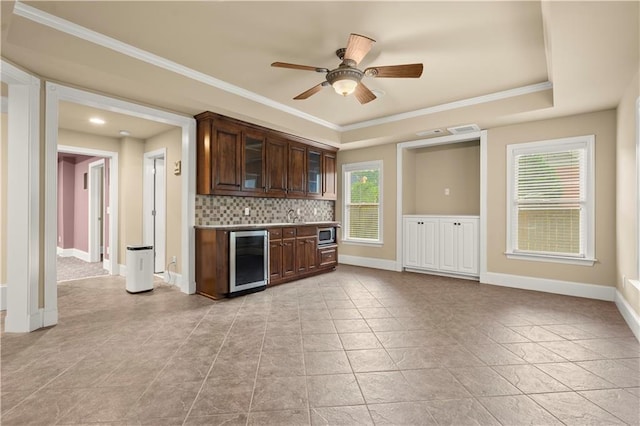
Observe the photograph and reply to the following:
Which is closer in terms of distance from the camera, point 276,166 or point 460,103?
point 460,103

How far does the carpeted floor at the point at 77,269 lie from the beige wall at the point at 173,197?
1.98 metres

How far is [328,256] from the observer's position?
5828 mm

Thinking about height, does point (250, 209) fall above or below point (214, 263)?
above

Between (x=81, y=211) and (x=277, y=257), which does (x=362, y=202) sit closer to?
(x=277, y=257)

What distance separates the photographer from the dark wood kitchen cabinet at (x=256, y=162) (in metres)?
4.26

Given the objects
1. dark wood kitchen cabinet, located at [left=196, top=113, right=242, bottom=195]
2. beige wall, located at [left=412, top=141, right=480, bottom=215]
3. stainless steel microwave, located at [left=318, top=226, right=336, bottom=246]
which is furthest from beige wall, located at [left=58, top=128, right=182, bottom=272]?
beige wall, located at [left=412, top=141, right=480, bottom=215]

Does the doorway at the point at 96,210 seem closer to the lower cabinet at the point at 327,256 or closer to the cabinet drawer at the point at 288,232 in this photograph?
the cabinet drawer at the point at 288,232

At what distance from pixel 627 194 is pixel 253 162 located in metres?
4.66

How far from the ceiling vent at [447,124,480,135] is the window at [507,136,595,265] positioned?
625 mm

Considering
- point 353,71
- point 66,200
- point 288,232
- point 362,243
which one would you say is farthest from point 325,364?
point 66,200

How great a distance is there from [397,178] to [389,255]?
154 cm

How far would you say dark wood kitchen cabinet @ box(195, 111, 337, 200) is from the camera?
4.26 metres

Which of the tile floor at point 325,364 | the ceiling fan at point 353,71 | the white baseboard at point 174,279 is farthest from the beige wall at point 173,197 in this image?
the ceiling fan at point 353,71

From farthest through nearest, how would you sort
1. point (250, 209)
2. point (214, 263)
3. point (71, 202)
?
point (71, 202), point (250, 209), point (214, 263)
